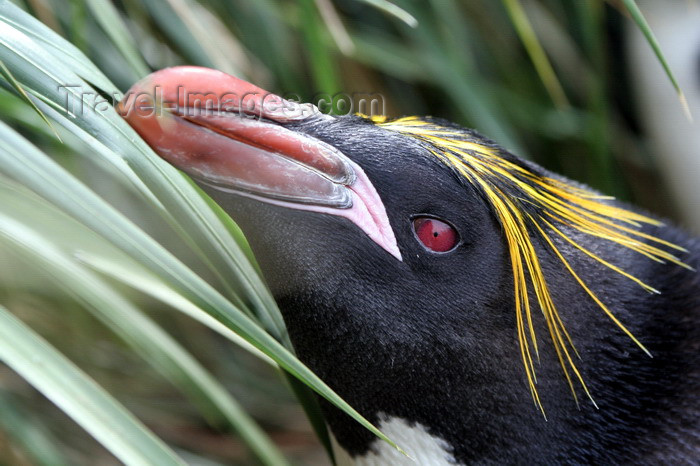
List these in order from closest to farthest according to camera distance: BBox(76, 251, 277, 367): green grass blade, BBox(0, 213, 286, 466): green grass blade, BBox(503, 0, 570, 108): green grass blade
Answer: BBox(0, 213, 286, 466): green grass blade, BBox(76, 251, 277, 367): green grass blade, BBox(503, 0, 570, 108): green grass blade

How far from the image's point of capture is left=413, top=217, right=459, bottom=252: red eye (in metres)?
1.10

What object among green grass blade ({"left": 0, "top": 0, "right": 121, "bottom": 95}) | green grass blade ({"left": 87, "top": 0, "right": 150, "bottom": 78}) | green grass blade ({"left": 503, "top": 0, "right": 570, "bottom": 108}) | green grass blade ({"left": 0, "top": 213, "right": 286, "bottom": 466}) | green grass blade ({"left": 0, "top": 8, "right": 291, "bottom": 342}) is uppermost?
green grass blade ({"left": 503, "top": 0, "right": 570, "bottom": 108})

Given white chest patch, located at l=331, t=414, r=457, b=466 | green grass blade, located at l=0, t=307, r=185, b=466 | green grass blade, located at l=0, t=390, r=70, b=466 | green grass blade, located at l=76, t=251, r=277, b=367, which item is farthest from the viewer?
green grass blade, located at l=0, t=390, r=70, b=466

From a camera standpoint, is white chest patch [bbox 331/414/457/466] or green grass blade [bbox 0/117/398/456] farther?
white chest patch [bbox 331/414/457/466]

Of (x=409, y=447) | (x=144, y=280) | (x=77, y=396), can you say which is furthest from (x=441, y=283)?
(x=77, y=396)

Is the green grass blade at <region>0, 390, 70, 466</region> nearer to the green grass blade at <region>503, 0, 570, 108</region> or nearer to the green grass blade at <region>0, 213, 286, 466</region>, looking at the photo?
the green grass blade at <region>0, 213, 286, 466</region>

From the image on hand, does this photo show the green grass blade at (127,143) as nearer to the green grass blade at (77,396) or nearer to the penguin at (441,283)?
the penguin at (441,283)

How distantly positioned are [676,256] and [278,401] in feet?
5.05

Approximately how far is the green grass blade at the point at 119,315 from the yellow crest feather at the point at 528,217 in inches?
17.9

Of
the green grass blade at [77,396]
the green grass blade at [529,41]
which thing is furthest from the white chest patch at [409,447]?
the green grass blade at [529,41]

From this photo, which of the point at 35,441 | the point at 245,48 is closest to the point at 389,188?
the point at 35,441

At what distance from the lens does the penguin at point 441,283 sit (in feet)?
3.32

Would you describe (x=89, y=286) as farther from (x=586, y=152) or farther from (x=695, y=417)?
(x=586, y=152)

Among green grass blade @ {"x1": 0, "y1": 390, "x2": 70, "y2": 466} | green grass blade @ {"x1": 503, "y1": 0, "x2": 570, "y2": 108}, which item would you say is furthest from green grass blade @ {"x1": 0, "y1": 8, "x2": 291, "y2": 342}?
green grass blade @ {"x1": 503, "y1": 0, "x2": 570, "y2": 108}
